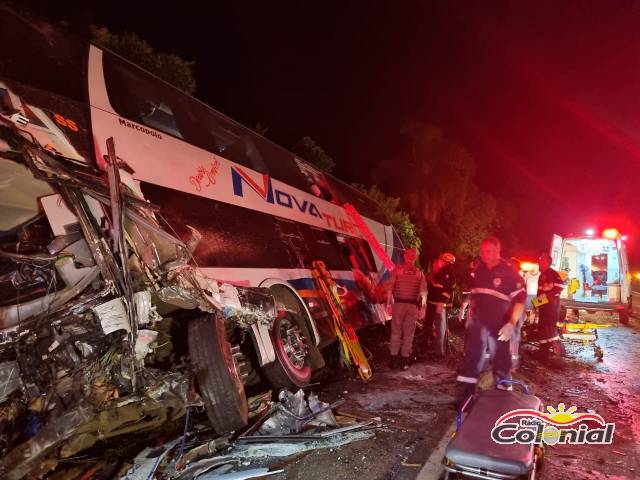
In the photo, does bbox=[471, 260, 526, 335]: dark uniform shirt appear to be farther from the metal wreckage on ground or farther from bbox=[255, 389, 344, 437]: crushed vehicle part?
the metal wreckage on ground

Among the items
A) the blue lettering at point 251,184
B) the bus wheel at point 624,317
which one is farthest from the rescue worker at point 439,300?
the bus wheel at point 624,317

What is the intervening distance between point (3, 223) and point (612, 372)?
6882mm

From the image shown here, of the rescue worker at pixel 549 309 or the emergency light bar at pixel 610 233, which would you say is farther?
the emergency light bar at pixel 610 233

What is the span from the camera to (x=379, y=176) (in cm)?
2202

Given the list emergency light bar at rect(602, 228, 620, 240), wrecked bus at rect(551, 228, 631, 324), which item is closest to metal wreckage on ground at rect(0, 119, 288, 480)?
wrecked bus at rect(551, 228, 631, 324)

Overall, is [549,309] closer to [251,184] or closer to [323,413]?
[323,413]

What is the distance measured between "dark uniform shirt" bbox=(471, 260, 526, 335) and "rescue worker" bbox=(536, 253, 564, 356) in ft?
10.2

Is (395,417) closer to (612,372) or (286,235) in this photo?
(286,235)

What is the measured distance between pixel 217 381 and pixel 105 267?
1094 mm

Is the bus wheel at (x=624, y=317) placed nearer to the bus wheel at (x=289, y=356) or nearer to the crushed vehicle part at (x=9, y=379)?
the bus wheel at (x=289, y=356)

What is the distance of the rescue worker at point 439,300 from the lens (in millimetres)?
6605

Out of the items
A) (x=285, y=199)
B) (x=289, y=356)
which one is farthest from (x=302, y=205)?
(x=289, y=356)

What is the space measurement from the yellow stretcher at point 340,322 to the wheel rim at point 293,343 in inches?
39.7

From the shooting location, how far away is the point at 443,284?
22.7 ft
